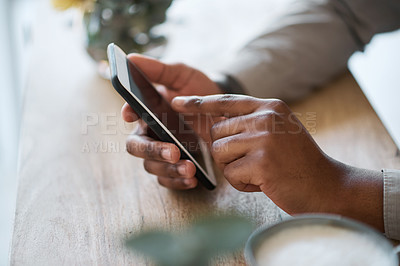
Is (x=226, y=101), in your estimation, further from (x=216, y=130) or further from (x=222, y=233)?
(x=222, y=233)

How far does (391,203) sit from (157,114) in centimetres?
36

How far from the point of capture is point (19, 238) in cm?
66

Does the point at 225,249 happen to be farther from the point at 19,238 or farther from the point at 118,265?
the point at 19,238

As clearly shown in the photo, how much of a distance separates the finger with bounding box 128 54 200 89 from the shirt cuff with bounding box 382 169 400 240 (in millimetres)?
454

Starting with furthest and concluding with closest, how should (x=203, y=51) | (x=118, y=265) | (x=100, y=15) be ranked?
(x=203, y=51) < (x=100, y=15) < (x=118, y=265)

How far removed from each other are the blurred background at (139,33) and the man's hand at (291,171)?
44 centimetres

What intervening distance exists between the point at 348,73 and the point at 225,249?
2.70 ft

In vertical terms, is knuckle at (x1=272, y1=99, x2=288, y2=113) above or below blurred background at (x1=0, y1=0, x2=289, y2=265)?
below

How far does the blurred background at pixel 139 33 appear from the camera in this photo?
3.81 ft

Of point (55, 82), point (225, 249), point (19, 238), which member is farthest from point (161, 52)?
point (225, 249)

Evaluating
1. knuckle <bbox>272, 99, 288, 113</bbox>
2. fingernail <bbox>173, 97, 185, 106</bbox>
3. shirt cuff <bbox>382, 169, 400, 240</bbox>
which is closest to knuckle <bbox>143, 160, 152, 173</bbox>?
fingernail <bbox>173, 97, 185, 106</bbox>

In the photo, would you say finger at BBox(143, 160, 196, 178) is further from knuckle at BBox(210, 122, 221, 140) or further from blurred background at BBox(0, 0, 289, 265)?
blurred background at BBox(0, 0, 289, 265)

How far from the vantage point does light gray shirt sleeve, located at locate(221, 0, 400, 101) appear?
3.33ft

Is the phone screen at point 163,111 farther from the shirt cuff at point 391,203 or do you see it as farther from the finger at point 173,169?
the shirt cuff at point 391,203
